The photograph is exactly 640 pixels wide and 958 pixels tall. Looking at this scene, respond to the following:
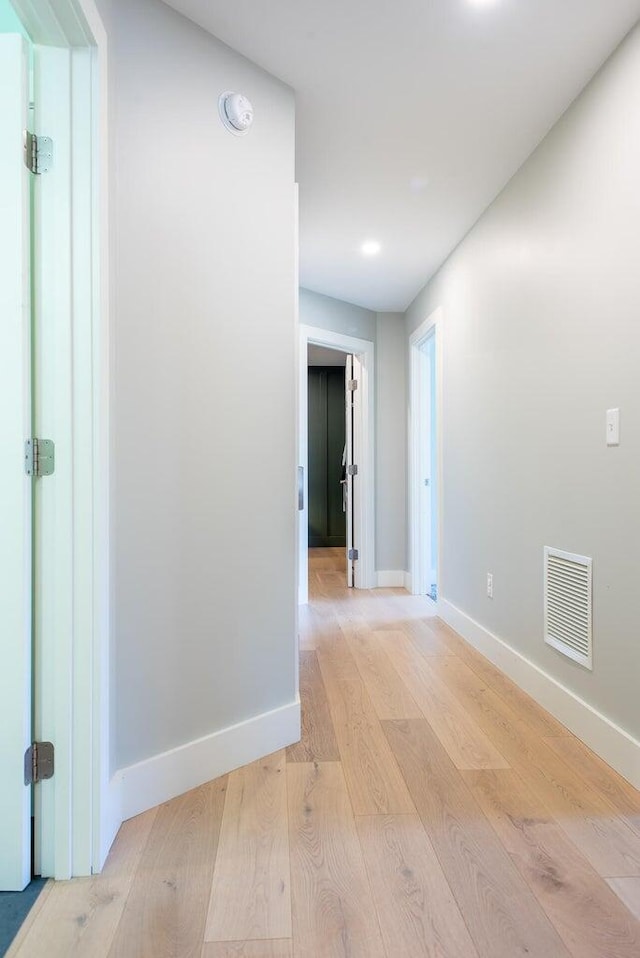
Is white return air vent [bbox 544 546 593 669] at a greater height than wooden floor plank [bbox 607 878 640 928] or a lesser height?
greater

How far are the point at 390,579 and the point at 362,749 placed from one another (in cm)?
309

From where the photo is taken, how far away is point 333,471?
314 inches

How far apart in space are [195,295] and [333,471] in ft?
20.3

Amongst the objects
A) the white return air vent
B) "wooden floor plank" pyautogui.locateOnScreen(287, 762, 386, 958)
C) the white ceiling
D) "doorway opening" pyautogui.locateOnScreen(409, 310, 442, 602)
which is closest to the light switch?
the white return air vent

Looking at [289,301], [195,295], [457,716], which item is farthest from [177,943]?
[289,301]

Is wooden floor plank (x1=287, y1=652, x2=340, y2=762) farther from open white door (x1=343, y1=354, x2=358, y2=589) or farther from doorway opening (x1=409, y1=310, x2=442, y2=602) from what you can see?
open white door (x1=343, y1=354, x2=358, y2=589)

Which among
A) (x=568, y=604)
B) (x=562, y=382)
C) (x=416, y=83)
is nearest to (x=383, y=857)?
(x=568, y=604)

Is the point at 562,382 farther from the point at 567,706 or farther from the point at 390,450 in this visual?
the point at 390,450

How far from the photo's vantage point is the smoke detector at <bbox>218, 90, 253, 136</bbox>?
190cm

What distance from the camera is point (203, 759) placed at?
1.83m

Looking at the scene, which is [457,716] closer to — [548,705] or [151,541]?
[548,705]

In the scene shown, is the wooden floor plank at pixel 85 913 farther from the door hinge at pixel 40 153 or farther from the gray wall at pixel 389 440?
the gray wall at pixel 389 440

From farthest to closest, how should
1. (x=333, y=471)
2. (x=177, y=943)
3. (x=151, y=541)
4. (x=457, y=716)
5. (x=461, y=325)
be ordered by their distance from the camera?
(x=333, y=471), (x=461, y=325), (x=457, y=716), (x=151, y=541), (x=177, y=943)

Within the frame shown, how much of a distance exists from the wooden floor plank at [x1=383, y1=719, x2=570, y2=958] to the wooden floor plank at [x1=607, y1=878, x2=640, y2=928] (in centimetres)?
19
